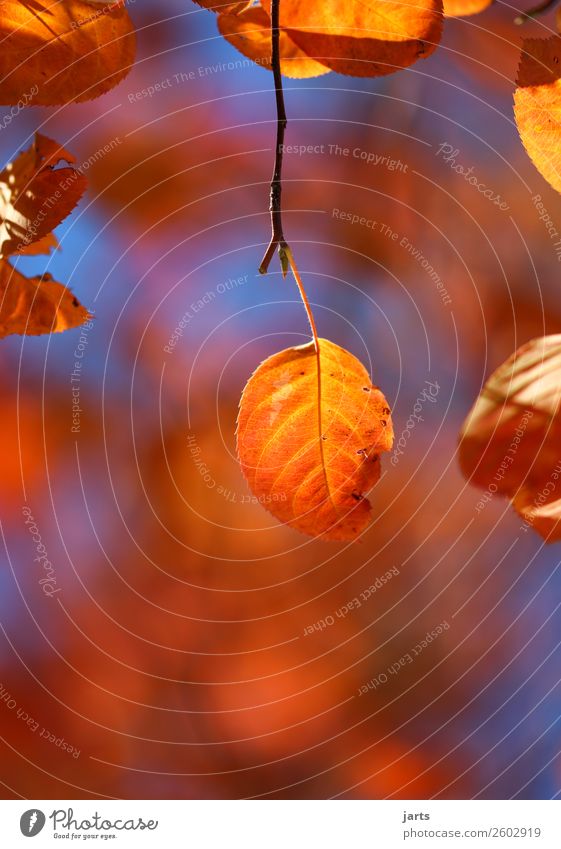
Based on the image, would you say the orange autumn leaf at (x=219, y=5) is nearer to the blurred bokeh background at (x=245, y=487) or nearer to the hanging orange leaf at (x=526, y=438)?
the blurred bokeh background at (x=245, y=487)

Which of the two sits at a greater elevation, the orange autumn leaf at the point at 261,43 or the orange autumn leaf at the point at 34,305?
the orange autumn leaf at the point at 261,43

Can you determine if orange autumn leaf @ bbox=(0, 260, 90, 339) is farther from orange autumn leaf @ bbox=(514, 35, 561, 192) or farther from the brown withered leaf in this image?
orange autumn leaf @ bbox=(514, 35, 561, 192)

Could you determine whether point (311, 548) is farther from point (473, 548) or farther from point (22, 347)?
point (22, 347)

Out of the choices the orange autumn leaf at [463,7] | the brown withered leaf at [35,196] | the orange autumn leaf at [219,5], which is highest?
the orange autumn leaf at [463,7]

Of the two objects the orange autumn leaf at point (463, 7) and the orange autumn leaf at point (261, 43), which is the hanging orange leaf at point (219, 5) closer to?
the orange autumn leaf at point (261, 43)
